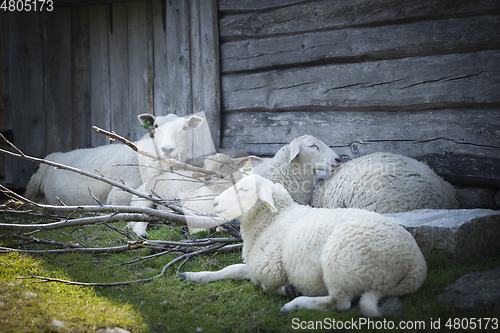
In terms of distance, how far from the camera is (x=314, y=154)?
4434mm

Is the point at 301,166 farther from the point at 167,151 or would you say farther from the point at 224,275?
the point at 224,275

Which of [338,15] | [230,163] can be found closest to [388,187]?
[230,163]

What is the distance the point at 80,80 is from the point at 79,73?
137 mm

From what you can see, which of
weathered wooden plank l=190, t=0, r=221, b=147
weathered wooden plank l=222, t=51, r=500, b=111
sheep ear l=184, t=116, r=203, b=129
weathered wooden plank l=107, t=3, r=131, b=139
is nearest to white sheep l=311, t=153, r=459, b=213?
weathered wooden plank l=222, t=51, r=500, b=111

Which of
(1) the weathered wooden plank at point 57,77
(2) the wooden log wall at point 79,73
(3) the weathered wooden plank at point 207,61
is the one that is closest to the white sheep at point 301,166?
(3) the weathered wooden plank at point 207,61

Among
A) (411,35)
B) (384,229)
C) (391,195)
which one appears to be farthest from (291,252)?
(411,35)

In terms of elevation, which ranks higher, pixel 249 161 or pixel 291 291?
pixel 249 161

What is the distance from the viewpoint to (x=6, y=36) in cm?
Result: 714

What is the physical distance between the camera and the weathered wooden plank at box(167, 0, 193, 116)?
5922 millimetres

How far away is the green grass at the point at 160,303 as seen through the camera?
2.20 m

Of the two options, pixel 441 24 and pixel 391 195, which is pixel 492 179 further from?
pixel 441 24

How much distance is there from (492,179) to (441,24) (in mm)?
1738

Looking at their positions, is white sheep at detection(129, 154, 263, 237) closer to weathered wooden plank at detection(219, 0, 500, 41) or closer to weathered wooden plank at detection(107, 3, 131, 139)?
weathered wooden plank at detection(219, 0, 500, 41)

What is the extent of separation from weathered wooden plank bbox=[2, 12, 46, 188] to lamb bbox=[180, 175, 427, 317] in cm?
584
